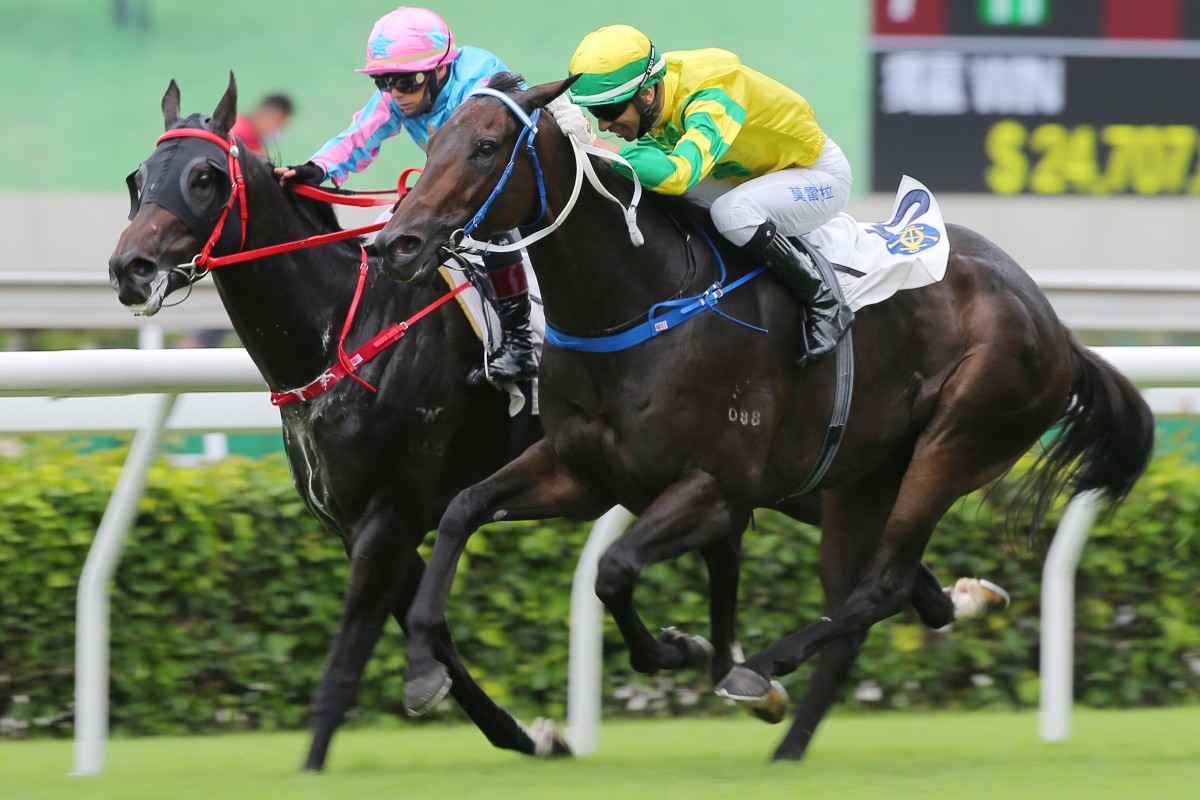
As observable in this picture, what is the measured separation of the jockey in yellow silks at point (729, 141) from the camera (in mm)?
3670

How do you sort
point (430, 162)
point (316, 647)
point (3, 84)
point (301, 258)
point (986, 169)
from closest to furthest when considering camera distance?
1. point (430, 162)
2. point (301, 258)
3. point (316, 647)
4. point (986, 169)
5. point (3, 84)

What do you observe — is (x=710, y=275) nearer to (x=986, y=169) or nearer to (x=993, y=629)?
(x=993, y=629)

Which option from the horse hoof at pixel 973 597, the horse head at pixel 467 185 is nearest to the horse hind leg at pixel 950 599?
the horse hoof at pixel 973 597

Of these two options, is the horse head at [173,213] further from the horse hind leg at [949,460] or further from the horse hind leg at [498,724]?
the horse hind leg at [949,460]

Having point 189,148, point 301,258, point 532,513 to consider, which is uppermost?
point 189,148

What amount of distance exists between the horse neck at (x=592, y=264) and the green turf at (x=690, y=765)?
957 mm

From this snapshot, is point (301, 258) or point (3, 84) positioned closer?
point (301, 258)

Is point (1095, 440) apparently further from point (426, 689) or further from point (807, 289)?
point (426, 689)

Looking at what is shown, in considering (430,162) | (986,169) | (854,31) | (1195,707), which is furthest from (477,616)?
(854,31)

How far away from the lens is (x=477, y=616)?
15.7 feet

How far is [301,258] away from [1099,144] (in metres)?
5.55

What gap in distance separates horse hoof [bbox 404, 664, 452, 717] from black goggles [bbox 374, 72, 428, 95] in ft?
4.60

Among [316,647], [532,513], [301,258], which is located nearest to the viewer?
[532,513]

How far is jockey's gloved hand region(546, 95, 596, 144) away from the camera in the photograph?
3668 mm
